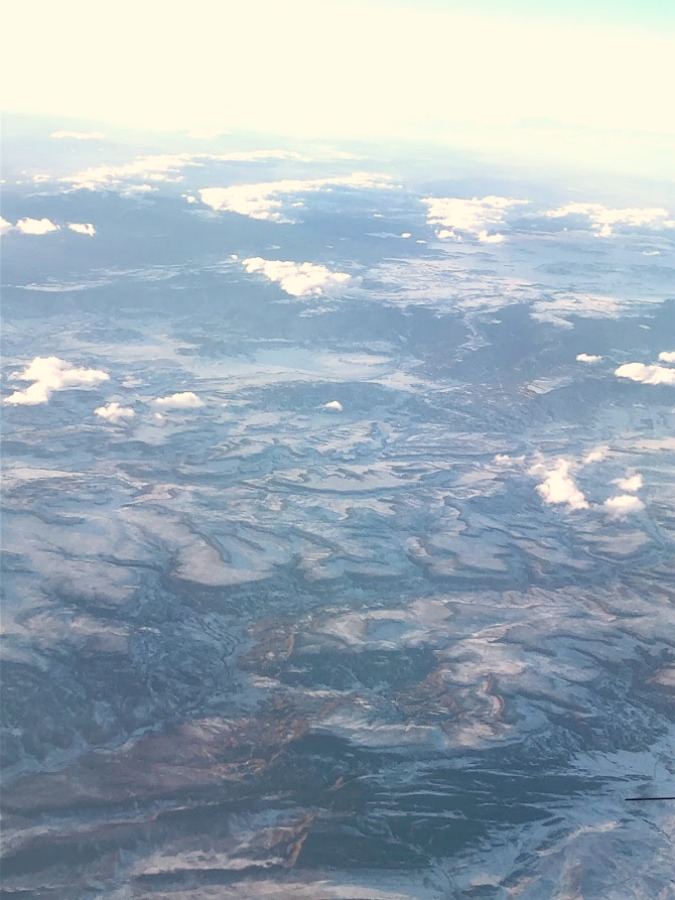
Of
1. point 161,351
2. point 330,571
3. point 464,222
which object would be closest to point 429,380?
point 161,351

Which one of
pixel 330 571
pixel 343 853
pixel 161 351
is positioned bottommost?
pixel 343 853

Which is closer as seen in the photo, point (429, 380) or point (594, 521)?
point (594, 521)

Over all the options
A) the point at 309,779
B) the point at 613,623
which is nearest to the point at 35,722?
the point at 309,779

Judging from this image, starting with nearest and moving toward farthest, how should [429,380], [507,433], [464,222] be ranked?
1. [507,433]
2. [429,380]
3. [464,222]

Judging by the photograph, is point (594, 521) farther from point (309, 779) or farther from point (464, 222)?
point (464, 222)

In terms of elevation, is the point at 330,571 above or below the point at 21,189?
below

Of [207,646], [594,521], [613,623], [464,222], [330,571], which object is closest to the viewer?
[207,646]
